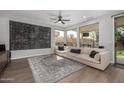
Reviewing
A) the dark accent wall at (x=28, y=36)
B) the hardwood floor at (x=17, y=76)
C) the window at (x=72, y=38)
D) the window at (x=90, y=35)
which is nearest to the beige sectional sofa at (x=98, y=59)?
the window at (x=90, y=35)

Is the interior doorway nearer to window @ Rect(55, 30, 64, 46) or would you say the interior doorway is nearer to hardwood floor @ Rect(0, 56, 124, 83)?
hardwood floor @ Rect(0, 56, 124, 83)

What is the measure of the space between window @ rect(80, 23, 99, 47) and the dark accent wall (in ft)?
8.23

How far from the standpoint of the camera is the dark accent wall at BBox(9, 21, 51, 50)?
504 centimetres

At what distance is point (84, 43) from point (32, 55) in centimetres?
371

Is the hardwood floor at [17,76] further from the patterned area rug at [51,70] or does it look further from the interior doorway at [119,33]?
the interior doorway at [119,33]

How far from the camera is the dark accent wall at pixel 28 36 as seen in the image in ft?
16.5

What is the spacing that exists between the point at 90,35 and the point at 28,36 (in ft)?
13.3

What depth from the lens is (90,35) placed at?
598cm

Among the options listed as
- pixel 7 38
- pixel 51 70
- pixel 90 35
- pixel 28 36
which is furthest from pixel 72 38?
pixel 51 70

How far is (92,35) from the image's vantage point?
19.0ft

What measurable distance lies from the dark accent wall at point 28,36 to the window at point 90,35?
8.23 ft

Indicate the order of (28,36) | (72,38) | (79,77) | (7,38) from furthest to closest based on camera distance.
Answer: (72,38), (28,36), (7,38), (79,77)

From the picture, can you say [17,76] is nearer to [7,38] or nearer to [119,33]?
[7,38]
